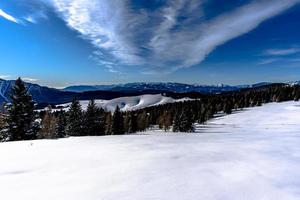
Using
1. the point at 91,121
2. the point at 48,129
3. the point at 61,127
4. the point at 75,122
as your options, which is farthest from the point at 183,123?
the point at 48,129

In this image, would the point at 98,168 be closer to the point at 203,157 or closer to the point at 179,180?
the point at 179,180

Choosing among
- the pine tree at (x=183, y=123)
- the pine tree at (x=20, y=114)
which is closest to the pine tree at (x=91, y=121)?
the pine tree at (x=20, y=114)

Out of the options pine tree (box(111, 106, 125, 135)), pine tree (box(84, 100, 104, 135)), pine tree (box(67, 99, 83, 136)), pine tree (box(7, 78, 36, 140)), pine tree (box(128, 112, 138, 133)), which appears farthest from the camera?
pine tree (box(128, 112, 138, 133))

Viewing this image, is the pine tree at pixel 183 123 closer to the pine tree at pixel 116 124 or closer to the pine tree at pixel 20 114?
the pine tree at pixel 116 124

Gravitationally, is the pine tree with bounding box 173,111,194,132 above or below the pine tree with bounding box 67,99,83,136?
below

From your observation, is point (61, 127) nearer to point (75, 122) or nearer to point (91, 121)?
point (75, 122)

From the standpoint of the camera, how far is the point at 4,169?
8062mm

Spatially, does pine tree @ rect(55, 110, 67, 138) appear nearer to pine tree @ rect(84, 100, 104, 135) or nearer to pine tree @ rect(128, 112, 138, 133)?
pine tree @ rect(84, 100, 104, 135)

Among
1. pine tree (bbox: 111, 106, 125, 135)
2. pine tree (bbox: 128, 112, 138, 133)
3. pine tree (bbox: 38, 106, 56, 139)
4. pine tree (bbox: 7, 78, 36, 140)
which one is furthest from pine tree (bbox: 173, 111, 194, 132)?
pine tree (bbox: 7, 78, 36, 140)

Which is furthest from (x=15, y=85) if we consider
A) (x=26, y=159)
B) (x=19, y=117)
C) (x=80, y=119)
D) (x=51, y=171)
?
(x=51, y=171)

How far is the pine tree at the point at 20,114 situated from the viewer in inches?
1405

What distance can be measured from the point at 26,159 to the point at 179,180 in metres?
5.88

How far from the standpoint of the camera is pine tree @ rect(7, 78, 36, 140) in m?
35.7

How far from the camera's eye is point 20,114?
3625 centimetres
